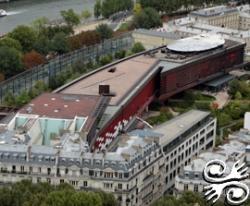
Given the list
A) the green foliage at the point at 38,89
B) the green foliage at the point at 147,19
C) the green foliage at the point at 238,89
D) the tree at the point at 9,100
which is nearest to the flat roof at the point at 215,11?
the green foliage at the point at 147,19

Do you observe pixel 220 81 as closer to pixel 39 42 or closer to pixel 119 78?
pixel 119 78

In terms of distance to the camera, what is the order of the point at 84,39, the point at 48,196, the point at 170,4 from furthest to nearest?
the point at 170,4 → the point at 84,39 → the point at 48,196

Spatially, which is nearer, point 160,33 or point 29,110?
point 29,110

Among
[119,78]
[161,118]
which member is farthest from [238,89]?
[119,78]

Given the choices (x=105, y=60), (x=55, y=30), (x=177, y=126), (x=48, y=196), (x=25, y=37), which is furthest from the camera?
(x=55, y=30)

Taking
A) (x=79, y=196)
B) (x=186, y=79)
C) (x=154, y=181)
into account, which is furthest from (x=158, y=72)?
(x=79, y=196)

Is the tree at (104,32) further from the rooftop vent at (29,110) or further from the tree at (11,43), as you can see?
the rooftop vent at (29,110)
